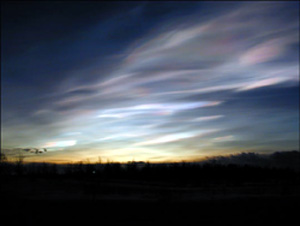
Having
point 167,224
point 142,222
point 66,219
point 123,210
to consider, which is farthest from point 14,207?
point 167,224

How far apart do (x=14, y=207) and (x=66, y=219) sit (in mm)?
8288

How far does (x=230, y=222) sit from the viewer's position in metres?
22.5

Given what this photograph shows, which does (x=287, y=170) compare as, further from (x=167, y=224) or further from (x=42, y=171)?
(x=167, y=224)

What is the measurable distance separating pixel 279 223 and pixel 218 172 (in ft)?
469

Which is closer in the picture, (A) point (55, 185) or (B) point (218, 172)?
(A) point (55, 185)

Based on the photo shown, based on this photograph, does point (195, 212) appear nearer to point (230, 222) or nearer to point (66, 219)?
point (230, 222)

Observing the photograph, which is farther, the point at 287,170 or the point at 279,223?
the point at 287,170

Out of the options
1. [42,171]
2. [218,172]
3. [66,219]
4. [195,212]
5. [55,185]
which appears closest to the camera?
→ [66,219]

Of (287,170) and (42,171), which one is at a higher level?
(42,171)

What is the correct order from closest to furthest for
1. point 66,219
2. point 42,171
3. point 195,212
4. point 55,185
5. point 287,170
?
point 66,219 < point 195,212 < point 55,185 < point 42,171 < point 287,170

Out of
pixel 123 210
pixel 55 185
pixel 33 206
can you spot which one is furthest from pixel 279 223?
pixel 55 185

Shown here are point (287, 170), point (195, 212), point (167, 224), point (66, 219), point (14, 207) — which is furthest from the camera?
point (287, 170)

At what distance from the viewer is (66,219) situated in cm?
2320

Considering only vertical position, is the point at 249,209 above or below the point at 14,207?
below
